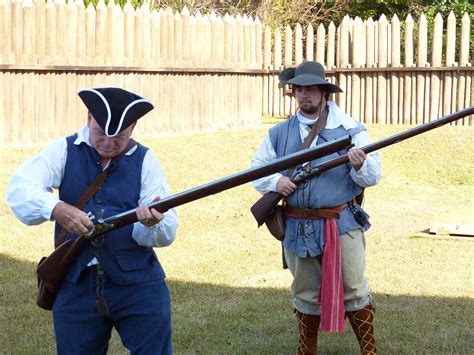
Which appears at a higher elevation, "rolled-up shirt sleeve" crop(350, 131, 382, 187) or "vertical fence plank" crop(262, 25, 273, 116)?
"vertical fence plank" crop(262, 25, 273, 116)

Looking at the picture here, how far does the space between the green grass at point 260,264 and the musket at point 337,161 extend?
1192mm

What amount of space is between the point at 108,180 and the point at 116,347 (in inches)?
99.5

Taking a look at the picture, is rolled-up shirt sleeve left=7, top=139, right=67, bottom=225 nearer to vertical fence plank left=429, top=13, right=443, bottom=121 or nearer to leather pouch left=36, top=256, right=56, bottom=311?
leather pouch left=36, top=256, right=56, bottom=311

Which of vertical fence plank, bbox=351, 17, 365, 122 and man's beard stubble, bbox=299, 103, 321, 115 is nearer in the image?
man's beard stubble, bbox=299, 103, 321, 115

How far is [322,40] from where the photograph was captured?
55.5 feet

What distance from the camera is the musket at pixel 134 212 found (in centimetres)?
404

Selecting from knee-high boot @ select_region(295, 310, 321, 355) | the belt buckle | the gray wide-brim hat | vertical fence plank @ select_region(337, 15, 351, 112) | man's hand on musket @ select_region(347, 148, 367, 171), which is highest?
vertical fence plank @ select_region(337, 15, 351, 112)

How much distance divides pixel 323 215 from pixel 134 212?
6.49ft

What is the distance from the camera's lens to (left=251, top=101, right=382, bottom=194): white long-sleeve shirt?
217 inches

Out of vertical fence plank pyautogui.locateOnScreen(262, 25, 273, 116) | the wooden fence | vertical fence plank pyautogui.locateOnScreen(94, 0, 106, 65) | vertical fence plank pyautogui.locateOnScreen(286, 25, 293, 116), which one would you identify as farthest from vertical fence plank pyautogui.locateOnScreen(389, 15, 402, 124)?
vertical fence plank pyautogui.locateOnScreen(94, 0, 106, 65)

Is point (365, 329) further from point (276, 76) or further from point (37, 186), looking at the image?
point (276, 76)

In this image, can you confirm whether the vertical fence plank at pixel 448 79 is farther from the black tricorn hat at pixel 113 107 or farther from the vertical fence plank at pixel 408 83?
the black tricorn hat at pixel 113 107

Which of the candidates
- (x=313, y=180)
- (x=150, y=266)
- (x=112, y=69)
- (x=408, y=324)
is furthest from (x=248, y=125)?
(x=150, y=266)

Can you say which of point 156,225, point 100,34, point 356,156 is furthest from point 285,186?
point 100,34
